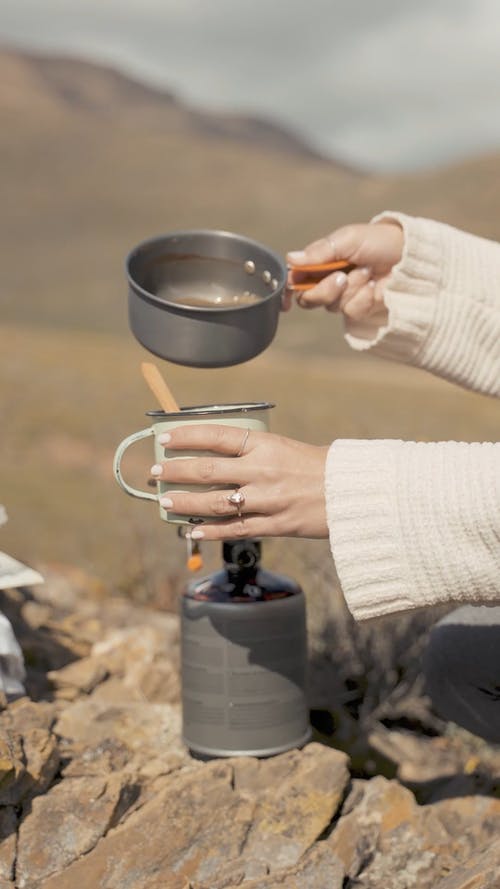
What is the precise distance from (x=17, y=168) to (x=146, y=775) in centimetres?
8412

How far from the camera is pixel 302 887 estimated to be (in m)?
2.04

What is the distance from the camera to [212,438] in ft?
6.28

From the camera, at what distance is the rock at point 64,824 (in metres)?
2.07

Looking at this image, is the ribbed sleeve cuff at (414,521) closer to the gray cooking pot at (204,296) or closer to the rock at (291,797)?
the gray cooking pot at (204,296)

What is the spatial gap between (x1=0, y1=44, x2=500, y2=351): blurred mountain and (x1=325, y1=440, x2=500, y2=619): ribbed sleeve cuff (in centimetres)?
3534

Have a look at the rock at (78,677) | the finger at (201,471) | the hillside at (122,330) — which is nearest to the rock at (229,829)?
the rock at (78,677)

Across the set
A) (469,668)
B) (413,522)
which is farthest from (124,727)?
(413,522)

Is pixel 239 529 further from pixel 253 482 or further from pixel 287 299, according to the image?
pixel 287 299

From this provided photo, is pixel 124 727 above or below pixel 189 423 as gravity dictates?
below

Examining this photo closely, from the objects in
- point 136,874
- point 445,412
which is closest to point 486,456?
point 136,874

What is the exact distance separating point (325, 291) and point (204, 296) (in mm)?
303

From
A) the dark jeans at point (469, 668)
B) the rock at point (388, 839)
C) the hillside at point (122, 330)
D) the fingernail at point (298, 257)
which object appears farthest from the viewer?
the hillside at point (122, 330)

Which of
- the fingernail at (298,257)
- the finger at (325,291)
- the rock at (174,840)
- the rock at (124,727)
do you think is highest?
the fingernail at (298,257)

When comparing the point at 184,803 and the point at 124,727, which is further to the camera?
the point at 124,727
